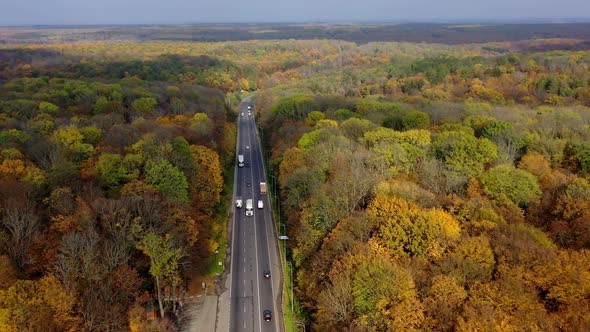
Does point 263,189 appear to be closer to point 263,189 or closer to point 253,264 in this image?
point 263,189

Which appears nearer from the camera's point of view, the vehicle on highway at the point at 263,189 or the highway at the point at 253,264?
the highway at the point at 253,264

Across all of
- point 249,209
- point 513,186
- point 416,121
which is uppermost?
point 513,186

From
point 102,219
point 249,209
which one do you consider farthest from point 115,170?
point 249,209

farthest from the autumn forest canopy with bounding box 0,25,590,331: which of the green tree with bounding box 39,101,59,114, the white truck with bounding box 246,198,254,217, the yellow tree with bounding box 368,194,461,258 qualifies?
the white truck with bounding box 246,198,254,217

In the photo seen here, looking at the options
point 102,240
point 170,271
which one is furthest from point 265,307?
point 102,240

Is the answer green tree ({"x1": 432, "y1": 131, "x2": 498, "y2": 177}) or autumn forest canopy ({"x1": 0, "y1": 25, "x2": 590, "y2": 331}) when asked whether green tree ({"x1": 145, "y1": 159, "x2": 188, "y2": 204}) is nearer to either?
autumn forest canopy ({"x1": 0, "y1": 25, "x2": 590, "y2": 331})

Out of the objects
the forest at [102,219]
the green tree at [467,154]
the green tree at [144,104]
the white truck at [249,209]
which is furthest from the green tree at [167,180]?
the green tree at [144,104]

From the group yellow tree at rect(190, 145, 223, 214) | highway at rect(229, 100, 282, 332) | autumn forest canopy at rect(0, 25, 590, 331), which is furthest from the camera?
yellow tree at rect(190, 145, 223, 214)

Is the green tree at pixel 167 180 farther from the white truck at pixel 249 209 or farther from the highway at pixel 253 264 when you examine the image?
the white truck at pixel 249 209

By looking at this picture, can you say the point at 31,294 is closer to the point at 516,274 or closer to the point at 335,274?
the point at 335,274
